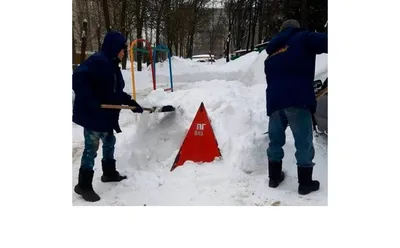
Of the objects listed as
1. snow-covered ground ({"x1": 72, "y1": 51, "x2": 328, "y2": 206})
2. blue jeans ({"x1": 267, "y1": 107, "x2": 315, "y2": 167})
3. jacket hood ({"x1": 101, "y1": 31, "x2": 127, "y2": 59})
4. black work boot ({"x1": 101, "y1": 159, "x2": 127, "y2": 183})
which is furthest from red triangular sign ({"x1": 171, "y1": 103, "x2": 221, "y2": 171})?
jacket hood ({"x1": 101, "y1": 31, "x2": 127, "y2": 59})

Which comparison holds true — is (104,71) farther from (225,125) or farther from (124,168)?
(225,125)

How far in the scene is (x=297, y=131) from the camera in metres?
2.40

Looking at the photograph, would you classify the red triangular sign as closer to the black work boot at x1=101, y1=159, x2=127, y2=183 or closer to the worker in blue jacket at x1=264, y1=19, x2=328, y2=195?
the black work boot at x1=101, y1=159, x2=127, y2=183

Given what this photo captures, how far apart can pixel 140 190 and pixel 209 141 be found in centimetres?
70

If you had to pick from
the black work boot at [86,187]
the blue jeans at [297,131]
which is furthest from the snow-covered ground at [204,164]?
the blue jeans at [297,131]

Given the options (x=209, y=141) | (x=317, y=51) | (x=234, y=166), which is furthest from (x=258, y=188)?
(x=317, y=51)

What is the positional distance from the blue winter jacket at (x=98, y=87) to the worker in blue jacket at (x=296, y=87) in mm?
1013

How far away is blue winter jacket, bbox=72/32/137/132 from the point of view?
230 cm

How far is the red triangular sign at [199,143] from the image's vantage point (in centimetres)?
297

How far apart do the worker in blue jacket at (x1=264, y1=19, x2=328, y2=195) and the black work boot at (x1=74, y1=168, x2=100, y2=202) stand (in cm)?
126

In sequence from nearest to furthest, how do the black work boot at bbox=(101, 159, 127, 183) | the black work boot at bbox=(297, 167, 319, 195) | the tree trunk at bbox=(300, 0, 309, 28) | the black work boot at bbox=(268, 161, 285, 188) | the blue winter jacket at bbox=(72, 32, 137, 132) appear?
1. the blue winter jacket at bbox=(72, 32, 137, 132)
2. the black work boot at bbox=(297, 167, 319, 195)
3. the black work boot at bbox=(268, 161, 285, 188)
4. the black work boot at bbox=(101, 159, 127, 183)
5. the tree trunk at bbox=(300, 0, 309, 28)

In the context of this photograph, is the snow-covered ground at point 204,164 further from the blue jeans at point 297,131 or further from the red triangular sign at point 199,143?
the blue jeans at point 297,131

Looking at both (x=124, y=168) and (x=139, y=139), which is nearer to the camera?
(x=124, y=168)

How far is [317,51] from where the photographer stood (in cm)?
226
